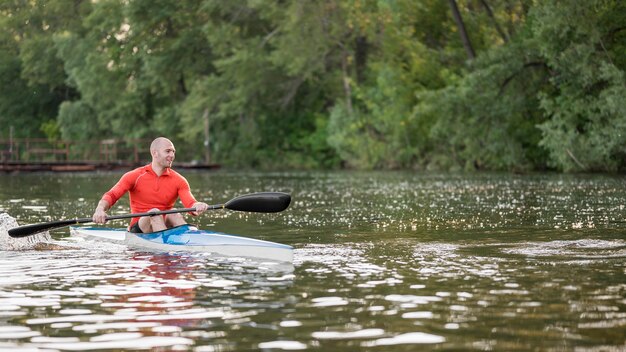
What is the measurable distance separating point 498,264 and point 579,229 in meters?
5.23

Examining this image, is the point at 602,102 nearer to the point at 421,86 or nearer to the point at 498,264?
the point at 421,86

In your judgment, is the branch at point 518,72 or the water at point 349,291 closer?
the water at point 349,291

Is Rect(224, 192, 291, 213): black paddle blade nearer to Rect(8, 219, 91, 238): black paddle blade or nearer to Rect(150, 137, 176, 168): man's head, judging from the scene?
Rect(150, 137, 176, 168): man's head

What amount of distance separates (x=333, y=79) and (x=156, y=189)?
166 feet

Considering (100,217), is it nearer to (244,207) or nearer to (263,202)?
(244,207)

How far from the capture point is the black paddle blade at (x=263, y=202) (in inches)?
624

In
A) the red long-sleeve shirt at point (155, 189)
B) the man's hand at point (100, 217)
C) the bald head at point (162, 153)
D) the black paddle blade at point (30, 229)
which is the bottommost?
the black paddle blade at point (30, 229)

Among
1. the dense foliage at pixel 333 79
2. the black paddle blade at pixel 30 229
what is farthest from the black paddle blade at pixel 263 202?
the dense foliage at pixel 333 79

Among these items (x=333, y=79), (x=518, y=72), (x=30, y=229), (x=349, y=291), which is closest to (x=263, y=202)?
(x=30, y=229)

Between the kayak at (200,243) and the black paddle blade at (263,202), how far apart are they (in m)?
0.80

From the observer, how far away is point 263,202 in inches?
628

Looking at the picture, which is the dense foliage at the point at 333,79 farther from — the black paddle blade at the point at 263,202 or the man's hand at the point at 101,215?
the man's hand at the point at 101,215

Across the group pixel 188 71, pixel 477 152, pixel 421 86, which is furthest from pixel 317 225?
pixel 188 71

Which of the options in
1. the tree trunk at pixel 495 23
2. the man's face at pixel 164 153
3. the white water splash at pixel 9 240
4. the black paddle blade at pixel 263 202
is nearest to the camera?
the man's face at pixel 164 153
